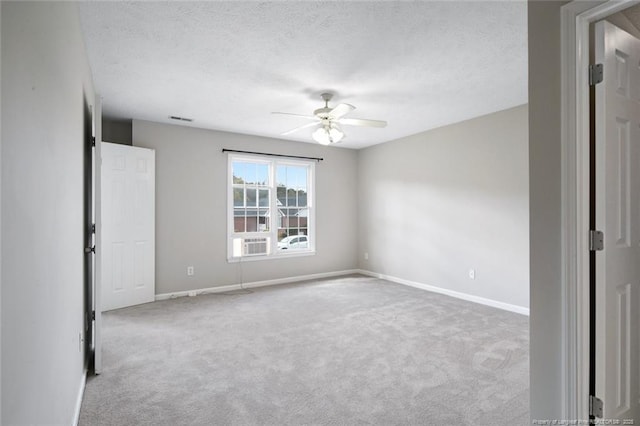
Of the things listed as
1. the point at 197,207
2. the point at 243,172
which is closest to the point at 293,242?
the point at 243,172

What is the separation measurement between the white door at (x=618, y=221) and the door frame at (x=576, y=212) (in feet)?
0.29

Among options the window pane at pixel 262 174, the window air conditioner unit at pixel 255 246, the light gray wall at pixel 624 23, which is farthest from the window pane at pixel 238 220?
the light gray wall at pixel 624 23

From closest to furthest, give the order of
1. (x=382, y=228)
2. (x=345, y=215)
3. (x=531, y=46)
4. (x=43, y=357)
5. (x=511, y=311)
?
(x=43, y=357) → (x=531, y=46) → (x=511, y=311) → (x=382, y=228) → (x=345, y=215)

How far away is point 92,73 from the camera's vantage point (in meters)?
3.24

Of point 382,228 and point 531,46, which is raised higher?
point 531,46

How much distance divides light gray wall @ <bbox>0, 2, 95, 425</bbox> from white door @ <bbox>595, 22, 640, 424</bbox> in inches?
86.4

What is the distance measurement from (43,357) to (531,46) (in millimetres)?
2523

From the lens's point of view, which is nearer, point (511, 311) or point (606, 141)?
point (606, 141)

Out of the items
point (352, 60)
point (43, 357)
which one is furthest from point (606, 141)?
point (43, 357)

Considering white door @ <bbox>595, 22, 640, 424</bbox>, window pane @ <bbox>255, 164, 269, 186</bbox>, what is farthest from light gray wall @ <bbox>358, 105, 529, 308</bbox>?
white door @ <bbox>595, 22, 640, 424</bbox>

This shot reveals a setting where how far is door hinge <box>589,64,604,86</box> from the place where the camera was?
1555mm

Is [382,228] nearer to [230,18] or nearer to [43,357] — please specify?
[230,18]

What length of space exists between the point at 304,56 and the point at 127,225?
10.8ft

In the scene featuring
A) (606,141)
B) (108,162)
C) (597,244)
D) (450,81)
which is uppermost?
(450,81)
